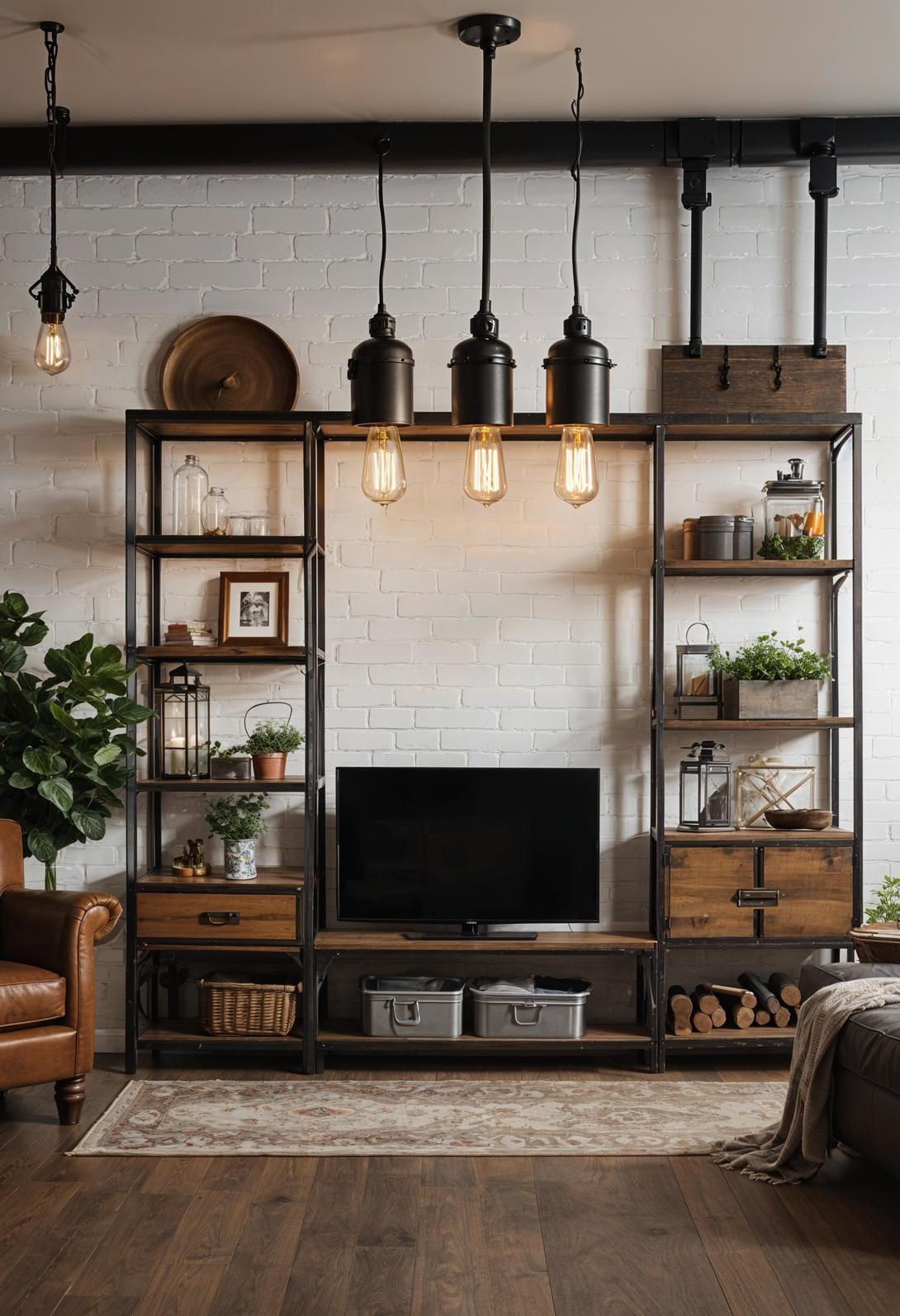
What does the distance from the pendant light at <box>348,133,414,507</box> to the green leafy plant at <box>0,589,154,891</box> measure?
1.75 metres

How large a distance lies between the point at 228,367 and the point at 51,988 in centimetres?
228

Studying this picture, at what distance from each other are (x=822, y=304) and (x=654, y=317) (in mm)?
604

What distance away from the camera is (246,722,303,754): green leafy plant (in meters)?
4.50

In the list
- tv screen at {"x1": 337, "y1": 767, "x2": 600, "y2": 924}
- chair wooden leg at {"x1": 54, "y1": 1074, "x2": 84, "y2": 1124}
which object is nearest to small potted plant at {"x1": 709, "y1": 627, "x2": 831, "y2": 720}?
tv screen at {"x1": 337, "y1": 767, "x2": 600, "y2": 924}

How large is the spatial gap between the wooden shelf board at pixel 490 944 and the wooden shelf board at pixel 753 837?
37 cm

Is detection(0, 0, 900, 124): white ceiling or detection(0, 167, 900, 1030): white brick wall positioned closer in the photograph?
detection(0, 0, 900, 124): white ceiling

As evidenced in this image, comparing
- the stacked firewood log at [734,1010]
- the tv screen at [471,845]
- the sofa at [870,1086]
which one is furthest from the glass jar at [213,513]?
the sofa at [870,1086]

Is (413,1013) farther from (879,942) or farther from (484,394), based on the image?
(484,394)

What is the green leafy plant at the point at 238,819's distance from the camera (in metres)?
4.43

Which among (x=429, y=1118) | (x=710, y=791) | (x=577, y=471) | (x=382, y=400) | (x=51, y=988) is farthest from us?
(x=710, y=791)

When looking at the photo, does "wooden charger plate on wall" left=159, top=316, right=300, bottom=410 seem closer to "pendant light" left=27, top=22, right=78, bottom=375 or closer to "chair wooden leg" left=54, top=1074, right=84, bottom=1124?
"pendant light" left=27, top=22, right=78, bottom=375

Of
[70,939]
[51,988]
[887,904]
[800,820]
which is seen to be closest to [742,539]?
[800,820]

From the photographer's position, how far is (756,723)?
4367 mm

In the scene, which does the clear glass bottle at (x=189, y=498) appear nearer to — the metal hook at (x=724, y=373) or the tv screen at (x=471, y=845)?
the tv screen at (x=471, y=845)
